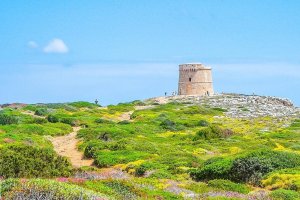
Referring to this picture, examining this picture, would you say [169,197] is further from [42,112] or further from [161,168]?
[42,112]

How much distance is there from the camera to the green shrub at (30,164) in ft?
66.6

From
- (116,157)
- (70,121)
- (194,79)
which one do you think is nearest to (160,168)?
(116,157)

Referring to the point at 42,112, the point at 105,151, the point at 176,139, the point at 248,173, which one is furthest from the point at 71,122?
the point at 248,173

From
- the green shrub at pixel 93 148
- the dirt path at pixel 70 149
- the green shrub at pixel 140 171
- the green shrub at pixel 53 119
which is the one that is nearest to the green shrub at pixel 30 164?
the green shrub at pixel 140 171

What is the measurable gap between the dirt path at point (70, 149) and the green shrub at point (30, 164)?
22.1ft

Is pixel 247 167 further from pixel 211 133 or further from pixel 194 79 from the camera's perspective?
pixel 194 79

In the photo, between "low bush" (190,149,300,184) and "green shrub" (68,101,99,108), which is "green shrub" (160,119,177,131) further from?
"green shrub" (68,101,99,108)

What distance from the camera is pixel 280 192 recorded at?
18062mm

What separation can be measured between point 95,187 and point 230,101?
7503 cm

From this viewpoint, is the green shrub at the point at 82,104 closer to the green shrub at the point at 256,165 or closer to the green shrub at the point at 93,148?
the green shrub at the point at 93,148

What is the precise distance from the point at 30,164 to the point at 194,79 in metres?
84.8

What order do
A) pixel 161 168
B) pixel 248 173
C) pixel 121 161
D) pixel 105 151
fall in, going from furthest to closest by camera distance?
pixel 105 151 < pixel 121 161 < pixel 161 168 < pixel 248 173

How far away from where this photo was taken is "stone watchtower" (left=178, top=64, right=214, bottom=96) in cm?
10412

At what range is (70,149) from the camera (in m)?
36.2
